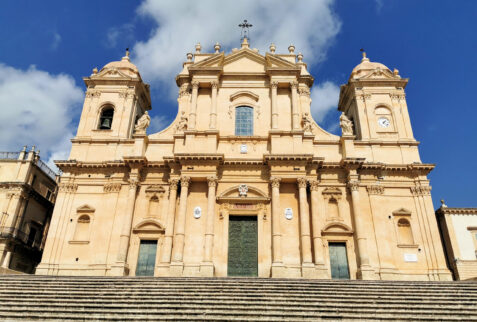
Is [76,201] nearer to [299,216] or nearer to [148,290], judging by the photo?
[148,290]

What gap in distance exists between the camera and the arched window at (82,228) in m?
21.0

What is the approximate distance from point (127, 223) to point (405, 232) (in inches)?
613

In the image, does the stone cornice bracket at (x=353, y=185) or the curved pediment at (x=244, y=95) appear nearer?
the stone cornice bracket at (x=353, y=185)

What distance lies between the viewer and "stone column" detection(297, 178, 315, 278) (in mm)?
18750

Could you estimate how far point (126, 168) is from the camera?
72.5 ft

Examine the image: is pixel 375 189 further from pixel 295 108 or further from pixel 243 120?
pixel 243 120

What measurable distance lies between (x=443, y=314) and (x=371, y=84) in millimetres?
17377


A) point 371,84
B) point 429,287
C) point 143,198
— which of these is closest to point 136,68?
point 143,198

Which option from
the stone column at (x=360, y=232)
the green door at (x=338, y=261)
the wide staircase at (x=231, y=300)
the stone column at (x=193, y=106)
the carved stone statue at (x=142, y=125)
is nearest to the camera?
the wide staircase at (x=231, y=300)

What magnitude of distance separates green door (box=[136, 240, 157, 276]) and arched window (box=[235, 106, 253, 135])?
332 inches

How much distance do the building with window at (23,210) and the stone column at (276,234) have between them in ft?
58.6

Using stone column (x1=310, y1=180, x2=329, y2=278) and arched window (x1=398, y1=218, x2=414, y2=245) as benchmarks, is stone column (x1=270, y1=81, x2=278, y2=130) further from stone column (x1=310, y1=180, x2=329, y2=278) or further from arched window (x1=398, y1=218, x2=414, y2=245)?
arched window (x1=398, y1=218, x2=414, y2=245)

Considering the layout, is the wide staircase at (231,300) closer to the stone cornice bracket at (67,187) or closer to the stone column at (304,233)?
the stone column at (304,233)

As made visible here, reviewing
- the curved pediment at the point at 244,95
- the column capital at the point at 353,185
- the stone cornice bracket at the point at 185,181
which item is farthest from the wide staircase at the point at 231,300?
the curved pediment at the point at 244,95
